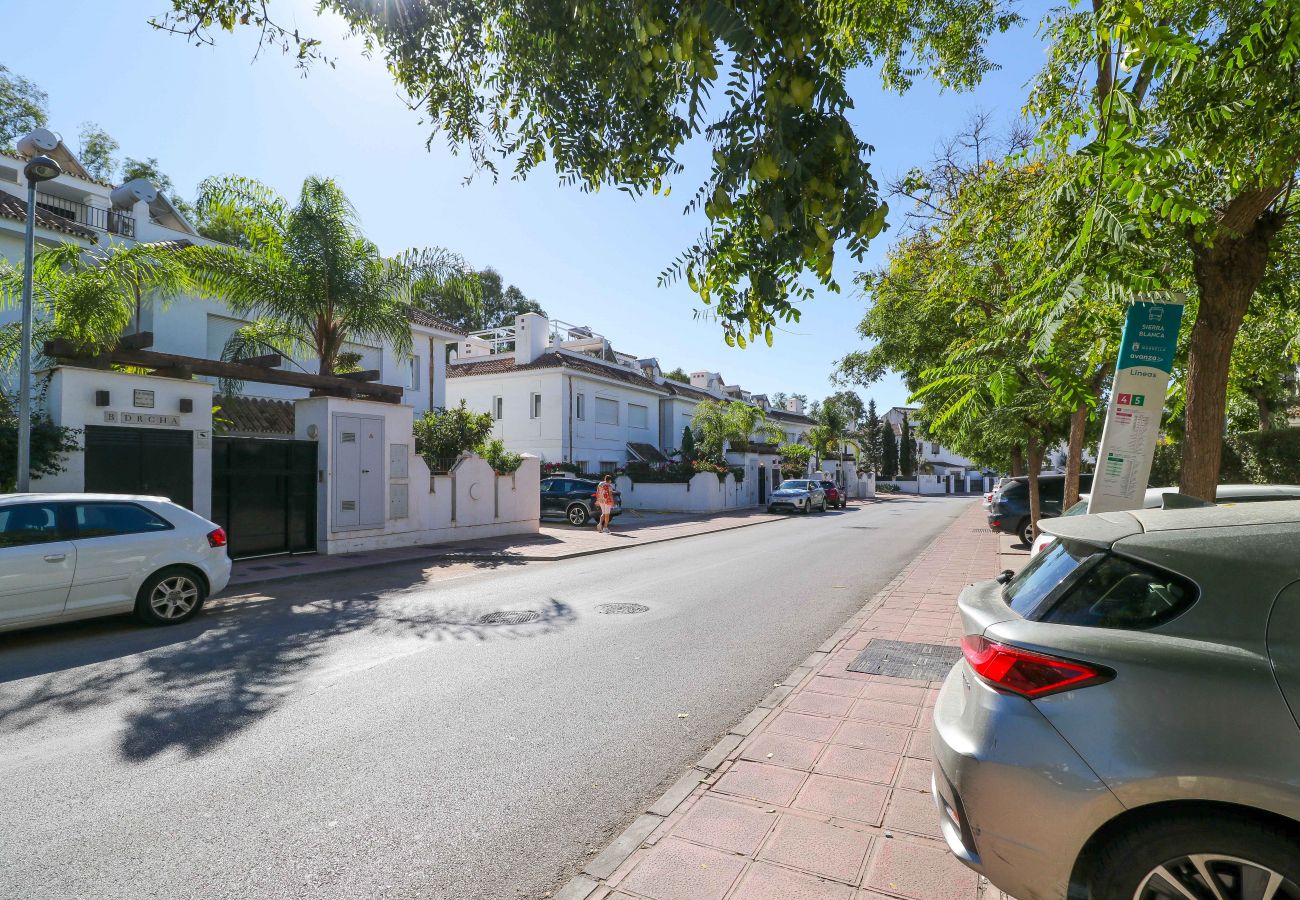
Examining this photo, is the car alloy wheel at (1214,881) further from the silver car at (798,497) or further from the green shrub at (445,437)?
the silver car at (798,497)

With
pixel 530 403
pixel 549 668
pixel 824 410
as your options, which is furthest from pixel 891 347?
pixel 824 410

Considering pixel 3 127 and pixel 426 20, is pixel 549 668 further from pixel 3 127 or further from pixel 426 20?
pixel 3 127

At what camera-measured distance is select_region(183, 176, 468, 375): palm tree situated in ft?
42.9

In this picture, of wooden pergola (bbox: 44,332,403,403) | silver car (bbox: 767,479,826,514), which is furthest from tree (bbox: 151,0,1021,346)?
silver car (bbox: 767,479,826,514)

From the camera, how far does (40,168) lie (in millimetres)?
8531

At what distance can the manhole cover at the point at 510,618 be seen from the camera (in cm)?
777

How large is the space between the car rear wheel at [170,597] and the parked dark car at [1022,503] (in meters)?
17.3

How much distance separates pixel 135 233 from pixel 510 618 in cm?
1837

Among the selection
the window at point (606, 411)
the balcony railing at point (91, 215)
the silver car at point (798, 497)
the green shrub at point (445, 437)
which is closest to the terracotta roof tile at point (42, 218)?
the balcony railing at point (91, 215)

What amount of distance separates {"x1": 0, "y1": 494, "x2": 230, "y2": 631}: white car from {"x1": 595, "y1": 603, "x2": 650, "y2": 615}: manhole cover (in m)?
4.60

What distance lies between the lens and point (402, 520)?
15211 mm

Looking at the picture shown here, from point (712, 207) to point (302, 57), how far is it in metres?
4.05

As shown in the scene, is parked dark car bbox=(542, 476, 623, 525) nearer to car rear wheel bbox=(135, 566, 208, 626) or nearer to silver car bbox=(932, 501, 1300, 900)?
car rear wheel bbox=(135, 566, 208, 626)

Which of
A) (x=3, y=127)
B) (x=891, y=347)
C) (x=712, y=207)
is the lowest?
(x=712, y=207)
